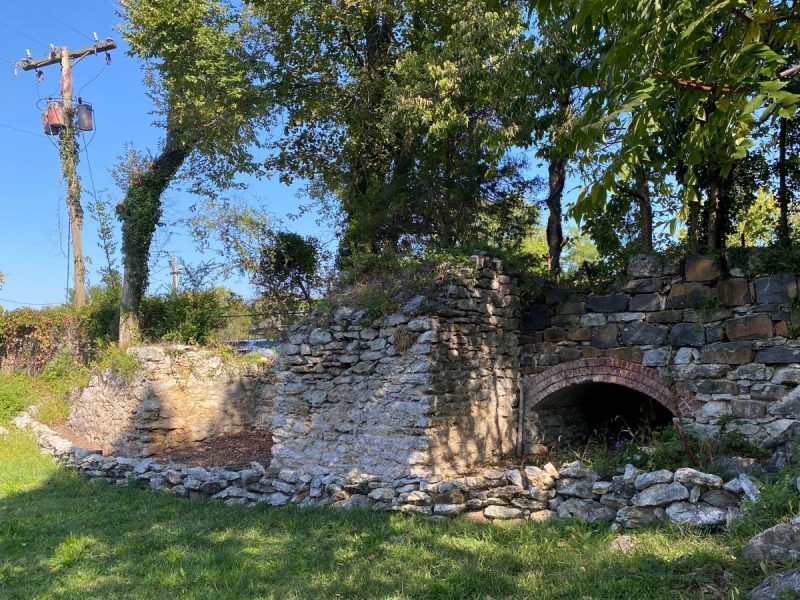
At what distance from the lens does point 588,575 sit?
4039 millimetres

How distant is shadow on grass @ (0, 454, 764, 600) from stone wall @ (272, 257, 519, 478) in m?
1.29

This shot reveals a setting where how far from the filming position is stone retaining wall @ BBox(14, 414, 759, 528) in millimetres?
4805

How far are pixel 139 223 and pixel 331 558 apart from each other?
34.8 feet

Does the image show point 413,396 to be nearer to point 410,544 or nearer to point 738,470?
point 410,544

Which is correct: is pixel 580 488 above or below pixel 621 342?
below

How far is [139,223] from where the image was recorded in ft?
43.8

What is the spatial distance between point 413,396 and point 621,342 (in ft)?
9.11

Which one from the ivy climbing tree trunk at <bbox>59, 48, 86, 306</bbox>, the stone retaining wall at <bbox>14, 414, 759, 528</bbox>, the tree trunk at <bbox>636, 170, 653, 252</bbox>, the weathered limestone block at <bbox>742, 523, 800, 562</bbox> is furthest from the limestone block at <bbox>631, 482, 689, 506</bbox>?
the ivy climbing tree trunk at <bbox>59, 48, 86, 306</bbox>

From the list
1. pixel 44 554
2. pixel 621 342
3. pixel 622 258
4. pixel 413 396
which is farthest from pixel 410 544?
pixel 622 258

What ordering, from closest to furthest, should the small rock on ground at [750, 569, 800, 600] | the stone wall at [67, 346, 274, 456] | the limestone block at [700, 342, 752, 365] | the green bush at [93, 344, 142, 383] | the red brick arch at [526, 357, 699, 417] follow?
the small rock on ground at [750, 569, 800, 600], the limestone block at [700, 342, 752, 365], the red brick arch at [526, 357, 699, 417], the stone wall at [67, 346, 274, 456], the green bush at [93, 344, 142, 383]

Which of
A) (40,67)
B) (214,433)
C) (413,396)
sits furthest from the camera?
(40,67)

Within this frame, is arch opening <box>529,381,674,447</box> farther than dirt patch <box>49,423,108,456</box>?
No

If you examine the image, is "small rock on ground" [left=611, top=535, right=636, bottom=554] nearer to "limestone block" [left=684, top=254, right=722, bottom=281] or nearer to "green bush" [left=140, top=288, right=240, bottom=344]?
"limestone block" [left=684, top=254, right=722, bottom=281]

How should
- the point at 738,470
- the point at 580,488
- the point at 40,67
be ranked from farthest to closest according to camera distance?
the point at 40,67 < the point at 580,488 < the point at 738,470
